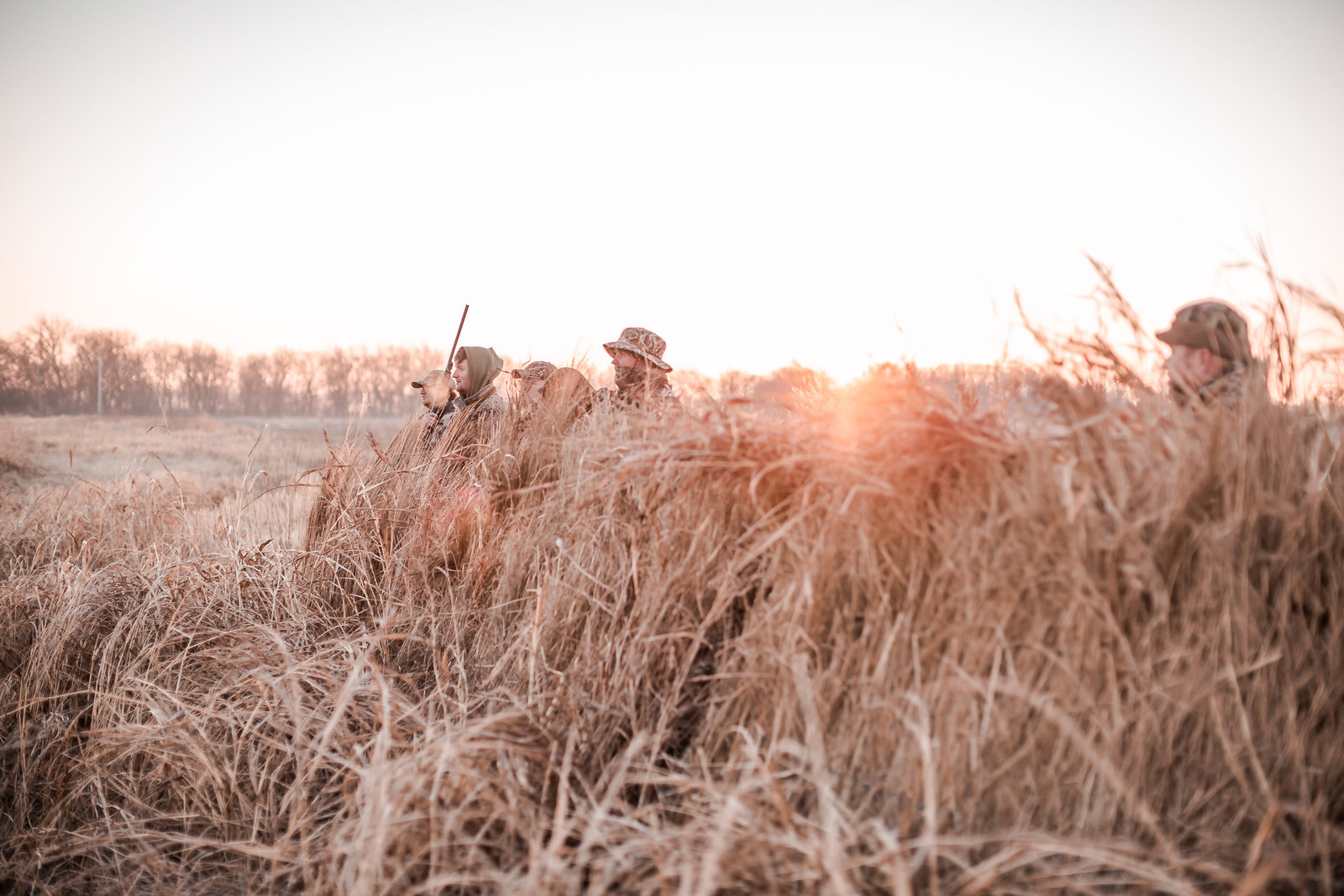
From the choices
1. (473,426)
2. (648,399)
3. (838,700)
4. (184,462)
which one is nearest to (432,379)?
(473,426)

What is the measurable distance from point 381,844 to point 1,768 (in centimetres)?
184

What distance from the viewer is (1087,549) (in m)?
1.16

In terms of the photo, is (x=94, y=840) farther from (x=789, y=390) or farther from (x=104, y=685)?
(x=789, y=390)

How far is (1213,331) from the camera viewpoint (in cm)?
137

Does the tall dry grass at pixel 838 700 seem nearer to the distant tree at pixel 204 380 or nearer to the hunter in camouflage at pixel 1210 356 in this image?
the hunter in camouflage at pixel 1210 356

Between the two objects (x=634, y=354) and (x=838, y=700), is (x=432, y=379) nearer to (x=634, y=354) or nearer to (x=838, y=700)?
(x=634, y=354)

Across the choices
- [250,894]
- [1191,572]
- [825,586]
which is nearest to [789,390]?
[825,586]

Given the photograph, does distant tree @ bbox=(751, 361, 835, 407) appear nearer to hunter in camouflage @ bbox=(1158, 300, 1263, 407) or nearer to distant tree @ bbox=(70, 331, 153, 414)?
hunter in camouflage @ bbox=(1158, 300, 1263, 407)

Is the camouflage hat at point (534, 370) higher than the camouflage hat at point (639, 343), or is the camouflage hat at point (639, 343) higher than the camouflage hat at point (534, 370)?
the camouflage hat at point (639, 343)

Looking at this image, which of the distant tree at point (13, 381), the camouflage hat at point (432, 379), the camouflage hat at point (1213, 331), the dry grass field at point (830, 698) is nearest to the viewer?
the dry grass field at point (830, 698)

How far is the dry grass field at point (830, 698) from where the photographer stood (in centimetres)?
108

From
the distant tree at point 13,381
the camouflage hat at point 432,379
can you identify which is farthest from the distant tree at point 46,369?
the camouflage hat at point 432,379

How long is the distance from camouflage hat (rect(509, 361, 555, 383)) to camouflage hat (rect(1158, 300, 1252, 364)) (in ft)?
9.30

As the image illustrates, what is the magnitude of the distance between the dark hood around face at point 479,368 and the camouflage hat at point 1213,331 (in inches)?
157
